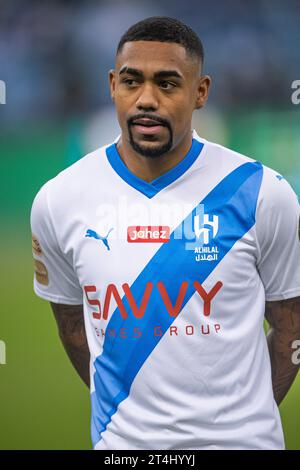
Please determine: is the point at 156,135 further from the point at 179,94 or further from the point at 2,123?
the point at 2,123

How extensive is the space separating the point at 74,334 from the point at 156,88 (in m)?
1.07

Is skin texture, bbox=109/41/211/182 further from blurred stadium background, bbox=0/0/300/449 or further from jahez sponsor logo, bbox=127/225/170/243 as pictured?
blurred stadium background, bbox=0/0/300/449

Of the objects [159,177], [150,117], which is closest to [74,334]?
[159,177]

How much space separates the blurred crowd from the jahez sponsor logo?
66cm

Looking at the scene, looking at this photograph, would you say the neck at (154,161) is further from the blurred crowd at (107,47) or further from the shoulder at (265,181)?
the blurred crowd at (107,47)

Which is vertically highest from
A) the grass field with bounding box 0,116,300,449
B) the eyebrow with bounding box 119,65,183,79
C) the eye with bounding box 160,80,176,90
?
the eyebrow with bounding box 119,65,183,79

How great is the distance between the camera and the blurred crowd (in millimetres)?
3020

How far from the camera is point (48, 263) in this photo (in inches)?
112

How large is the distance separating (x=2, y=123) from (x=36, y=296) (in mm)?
726

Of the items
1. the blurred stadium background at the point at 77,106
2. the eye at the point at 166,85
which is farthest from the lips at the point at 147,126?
the blurred stadium background at the point at 77,106

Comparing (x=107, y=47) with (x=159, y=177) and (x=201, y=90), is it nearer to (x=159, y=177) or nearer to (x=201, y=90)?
(x=201, y=90)

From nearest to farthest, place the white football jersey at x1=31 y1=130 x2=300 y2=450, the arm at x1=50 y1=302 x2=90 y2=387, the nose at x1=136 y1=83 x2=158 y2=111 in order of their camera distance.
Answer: the nose at x1=136 y1=83 x2=158 y2=111, the white football jersey at x1=31 y1=130 x2=300 y2=450, the arm at x1=50 y1=302 x2=90 y2=387

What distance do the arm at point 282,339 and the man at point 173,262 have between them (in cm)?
11

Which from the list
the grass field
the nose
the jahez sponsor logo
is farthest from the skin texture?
the grass field
